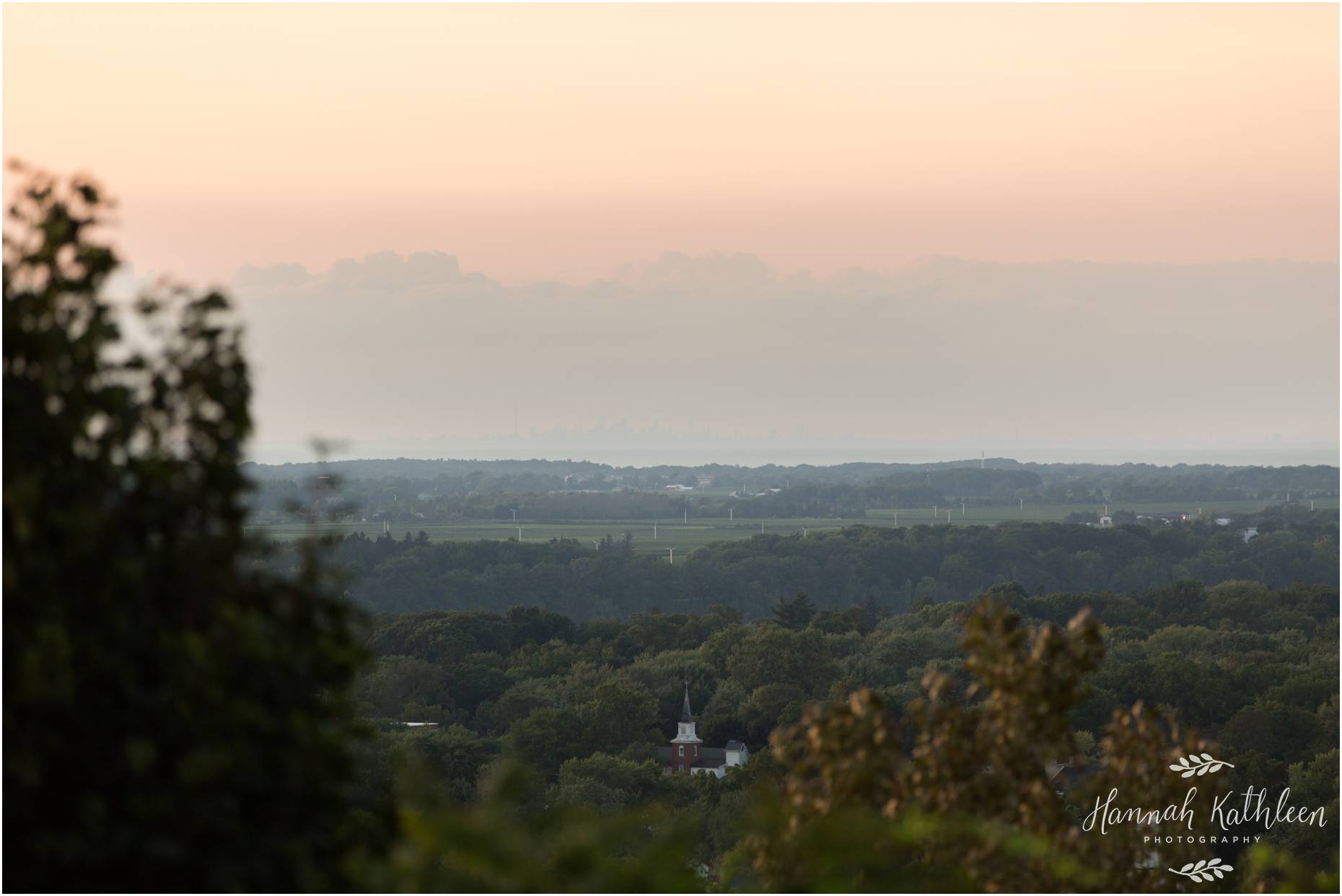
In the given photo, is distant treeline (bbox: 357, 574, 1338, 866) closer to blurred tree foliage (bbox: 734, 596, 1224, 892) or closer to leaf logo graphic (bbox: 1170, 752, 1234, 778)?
leaf logo graphic (bbox: 1170, 752, 1234, 778)

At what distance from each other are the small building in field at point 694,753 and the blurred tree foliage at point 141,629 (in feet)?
163

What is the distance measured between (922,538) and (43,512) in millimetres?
142107

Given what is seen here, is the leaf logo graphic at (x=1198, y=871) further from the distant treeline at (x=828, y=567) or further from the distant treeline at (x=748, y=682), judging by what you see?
the distant treeline at (x=828, y=567)

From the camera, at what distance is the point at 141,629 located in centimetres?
337

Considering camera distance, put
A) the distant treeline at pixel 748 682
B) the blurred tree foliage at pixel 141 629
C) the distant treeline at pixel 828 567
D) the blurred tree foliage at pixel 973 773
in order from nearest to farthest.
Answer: the blurred tree foliage at pixel 141 629, the blurred tree foliage at pixel 973 773, the distant treeline at pixel 748 682, the distant treeline at pixel 828 567

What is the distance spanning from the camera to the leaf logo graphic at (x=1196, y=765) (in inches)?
255

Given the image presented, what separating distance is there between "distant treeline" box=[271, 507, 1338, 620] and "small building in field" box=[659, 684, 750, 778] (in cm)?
6112

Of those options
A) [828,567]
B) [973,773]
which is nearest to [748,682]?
[973,773]

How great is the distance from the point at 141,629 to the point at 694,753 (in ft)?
178

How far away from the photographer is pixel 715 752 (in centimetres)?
5731

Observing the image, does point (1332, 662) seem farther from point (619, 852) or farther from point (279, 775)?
point (279, 775)

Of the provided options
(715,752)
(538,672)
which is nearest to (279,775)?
(715,752)

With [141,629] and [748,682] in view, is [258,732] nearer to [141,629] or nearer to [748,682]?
[141,629]

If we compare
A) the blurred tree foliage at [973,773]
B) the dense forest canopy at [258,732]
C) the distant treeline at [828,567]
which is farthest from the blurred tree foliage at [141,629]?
the distant treeline at [828,567]
